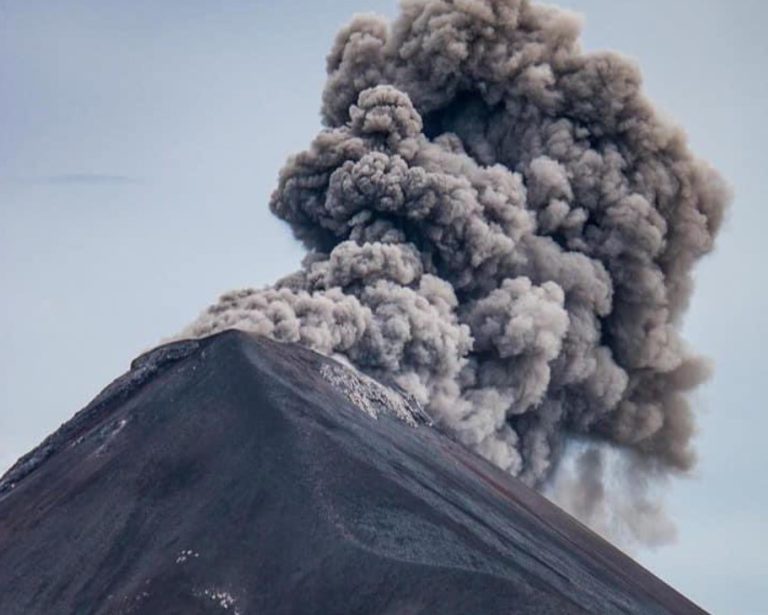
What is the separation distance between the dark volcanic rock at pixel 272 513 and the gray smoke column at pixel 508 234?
17.6 ft

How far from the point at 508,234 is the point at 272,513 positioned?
56.2 ft

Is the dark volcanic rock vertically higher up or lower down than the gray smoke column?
lower down

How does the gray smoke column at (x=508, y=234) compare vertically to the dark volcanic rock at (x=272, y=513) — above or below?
above

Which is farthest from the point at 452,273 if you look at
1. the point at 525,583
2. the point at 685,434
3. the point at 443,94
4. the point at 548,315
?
the point at 525,583

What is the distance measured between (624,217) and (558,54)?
4731 mm

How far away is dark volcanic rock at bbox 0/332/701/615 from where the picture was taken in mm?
30750

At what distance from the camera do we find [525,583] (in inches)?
1219

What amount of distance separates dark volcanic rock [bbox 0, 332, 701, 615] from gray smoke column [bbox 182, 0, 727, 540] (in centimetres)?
535

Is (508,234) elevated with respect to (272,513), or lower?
elevated

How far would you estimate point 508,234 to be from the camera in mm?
48500

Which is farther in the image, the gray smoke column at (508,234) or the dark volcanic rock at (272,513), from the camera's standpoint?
the gray smoke column at (508,234)

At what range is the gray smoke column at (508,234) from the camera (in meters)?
44.9

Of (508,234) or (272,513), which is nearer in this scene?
(272,513)

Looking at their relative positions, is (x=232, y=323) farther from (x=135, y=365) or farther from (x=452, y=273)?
(x=452, y=273)
